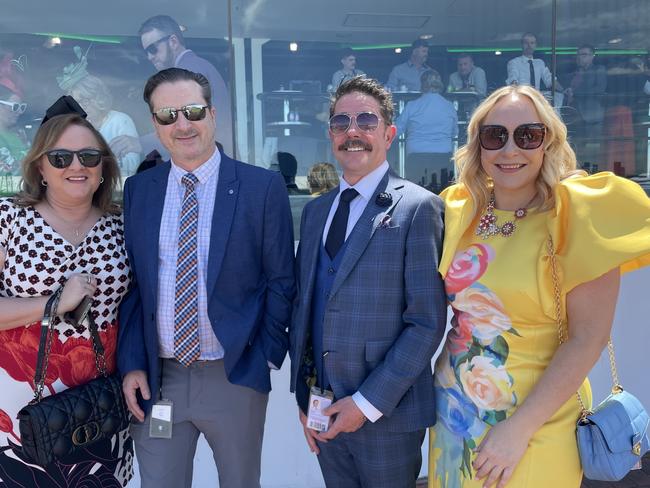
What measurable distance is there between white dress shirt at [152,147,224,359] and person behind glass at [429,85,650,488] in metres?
0.91

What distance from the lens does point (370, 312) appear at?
1.84 metres

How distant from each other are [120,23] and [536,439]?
11.9 ft

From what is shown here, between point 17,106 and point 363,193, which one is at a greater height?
point 17,106

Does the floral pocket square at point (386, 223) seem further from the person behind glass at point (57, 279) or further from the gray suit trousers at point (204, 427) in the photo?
the person behind glass at point (57, 279)

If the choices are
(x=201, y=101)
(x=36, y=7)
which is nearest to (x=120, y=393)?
(x=201, y=101)

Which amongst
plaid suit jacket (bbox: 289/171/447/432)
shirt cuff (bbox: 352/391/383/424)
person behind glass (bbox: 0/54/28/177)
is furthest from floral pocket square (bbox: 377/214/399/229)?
person behind glass (bbox: 0/54/28/177)

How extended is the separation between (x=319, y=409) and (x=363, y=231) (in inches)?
25.8

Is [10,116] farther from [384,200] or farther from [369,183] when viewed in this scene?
[384,200]

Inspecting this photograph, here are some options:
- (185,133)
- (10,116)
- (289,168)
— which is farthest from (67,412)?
(10,116)

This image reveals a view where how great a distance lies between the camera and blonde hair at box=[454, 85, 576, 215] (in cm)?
172

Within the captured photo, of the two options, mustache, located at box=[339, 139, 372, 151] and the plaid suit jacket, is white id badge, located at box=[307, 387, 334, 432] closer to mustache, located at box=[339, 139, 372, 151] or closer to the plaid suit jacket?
the plaid suit jacket

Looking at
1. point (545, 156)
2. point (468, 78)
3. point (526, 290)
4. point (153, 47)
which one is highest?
point (153, 47)

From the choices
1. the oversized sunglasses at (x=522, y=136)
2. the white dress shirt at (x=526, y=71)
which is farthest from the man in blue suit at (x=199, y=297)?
the white dress shirt at (x=526, y=71)

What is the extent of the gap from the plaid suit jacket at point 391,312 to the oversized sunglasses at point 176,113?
0.77 meters
